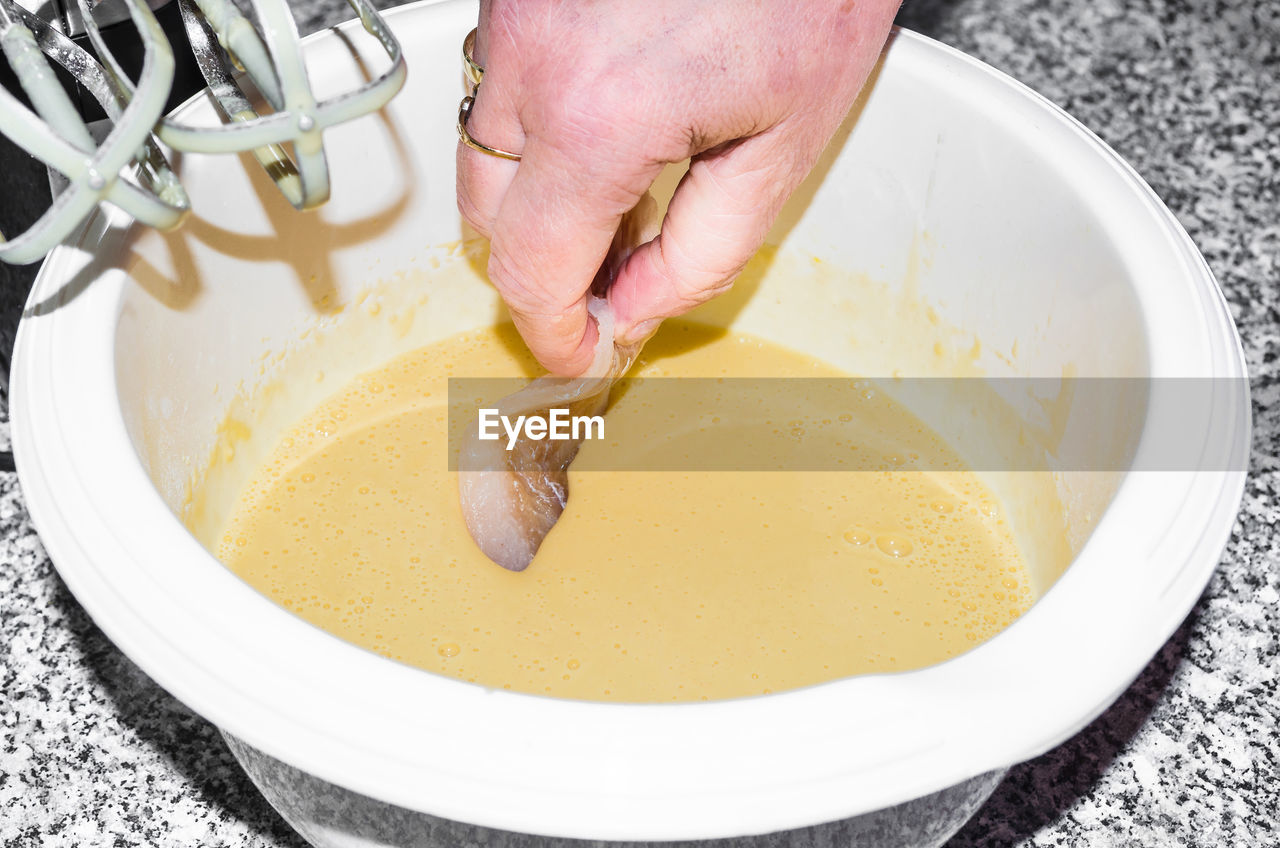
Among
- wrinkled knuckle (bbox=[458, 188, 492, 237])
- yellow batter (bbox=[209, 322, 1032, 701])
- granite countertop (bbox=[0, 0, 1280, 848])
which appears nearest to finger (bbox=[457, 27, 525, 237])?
wrinkled knuckle (bbox=[458, 188, 492, 237])

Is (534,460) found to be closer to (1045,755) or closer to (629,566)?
(629,566)

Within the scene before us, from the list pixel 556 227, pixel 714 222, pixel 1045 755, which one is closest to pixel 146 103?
pixel 556 227

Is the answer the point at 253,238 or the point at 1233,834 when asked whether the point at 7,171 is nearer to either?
the point at 253,238

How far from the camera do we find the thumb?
74cm

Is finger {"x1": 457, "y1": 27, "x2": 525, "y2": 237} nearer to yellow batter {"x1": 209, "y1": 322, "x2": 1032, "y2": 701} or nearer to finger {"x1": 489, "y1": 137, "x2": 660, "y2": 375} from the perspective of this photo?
finger {"x1": 489, "y1": 137, "x2": 660, "y2": 375}

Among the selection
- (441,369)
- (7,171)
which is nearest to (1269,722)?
(441,369)

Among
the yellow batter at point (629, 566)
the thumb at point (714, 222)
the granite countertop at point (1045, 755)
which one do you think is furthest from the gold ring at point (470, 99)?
the granite countertop at point (1045, 755)

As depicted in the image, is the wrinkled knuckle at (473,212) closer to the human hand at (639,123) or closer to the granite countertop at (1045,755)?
the human hand at (639,123)

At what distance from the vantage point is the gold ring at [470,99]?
719mm

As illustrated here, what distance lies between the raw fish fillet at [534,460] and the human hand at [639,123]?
78 mm

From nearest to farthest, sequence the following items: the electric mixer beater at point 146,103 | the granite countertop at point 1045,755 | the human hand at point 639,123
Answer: the electric mixer beater at point 146,103, the human hand at point 639,123, the granite countertop at point 1045,755

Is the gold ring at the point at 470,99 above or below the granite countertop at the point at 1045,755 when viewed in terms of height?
above

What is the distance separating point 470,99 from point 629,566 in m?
0.30

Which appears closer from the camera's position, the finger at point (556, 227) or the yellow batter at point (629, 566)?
the finger at point (556, 227)
